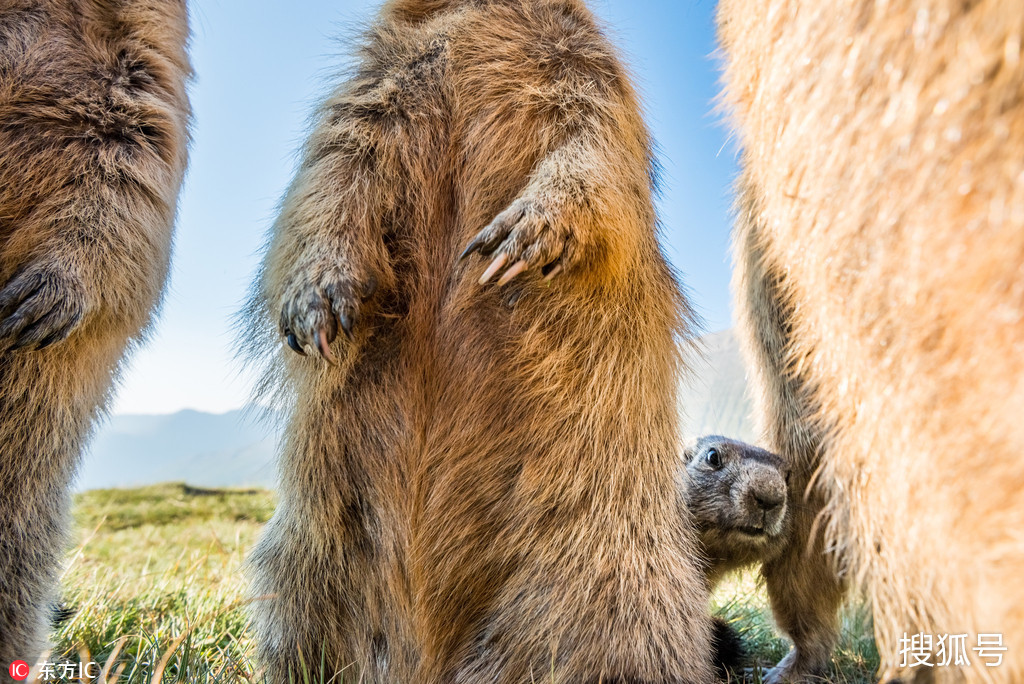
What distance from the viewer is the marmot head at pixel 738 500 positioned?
2.49m

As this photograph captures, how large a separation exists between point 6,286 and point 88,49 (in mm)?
869

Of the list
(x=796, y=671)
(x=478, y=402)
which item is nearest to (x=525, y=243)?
(x=478, y=402)

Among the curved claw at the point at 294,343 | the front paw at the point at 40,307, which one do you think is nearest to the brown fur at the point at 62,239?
the front paw at the point at 40,307

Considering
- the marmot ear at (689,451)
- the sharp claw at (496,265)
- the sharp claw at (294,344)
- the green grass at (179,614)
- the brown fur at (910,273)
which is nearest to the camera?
A: the brown fur at (910,273)

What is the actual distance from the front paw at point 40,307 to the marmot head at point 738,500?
1976 mm

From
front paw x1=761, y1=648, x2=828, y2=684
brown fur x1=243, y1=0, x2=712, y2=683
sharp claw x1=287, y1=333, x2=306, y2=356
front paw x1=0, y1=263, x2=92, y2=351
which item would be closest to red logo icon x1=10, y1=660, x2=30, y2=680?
brown fur x1=243, y1=0, x2=712, y2=683

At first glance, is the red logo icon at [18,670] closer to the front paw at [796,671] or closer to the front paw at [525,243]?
the front paw at [525,243]

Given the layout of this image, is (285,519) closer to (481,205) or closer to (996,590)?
(481,205)

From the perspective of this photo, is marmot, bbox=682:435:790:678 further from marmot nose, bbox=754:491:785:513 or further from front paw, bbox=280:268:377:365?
front paw, bbox=280:268:377:365

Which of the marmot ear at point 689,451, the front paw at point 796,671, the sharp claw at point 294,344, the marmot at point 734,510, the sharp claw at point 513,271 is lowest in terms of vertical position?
the front paw at point 796,671

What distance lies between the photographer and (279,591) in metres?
2.25

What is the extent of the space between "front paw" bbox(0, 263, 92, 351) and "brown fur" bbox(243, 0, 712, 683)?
0.56m

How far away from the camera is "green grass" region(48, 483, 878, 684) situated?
236cm

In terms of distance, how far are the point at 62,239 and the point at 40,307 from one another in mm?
264
